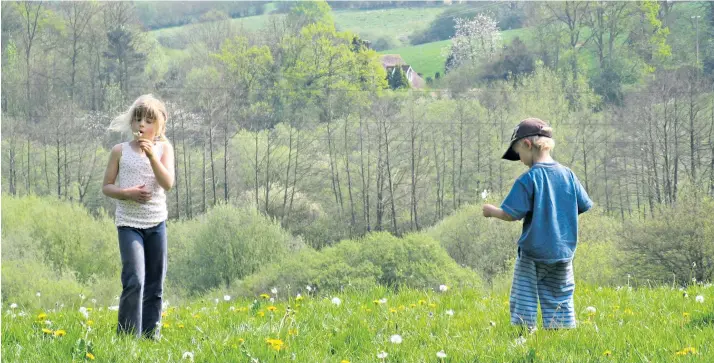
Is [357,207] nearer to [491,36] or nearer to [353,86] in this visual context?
[353,86]

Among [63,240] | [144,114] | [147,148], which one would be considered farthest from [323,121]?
[147,148]

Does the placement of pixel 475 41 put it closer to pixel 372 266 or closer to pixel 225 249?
pixel 225 249

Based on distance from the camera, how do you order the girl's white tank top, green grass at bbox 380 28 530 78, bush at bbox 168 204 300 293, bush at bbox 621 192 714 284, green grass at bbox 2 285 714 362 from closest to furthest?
green grass at bbox 2 285 714 362 < the girl's white tank top < bush at bbox 621 192 714 284 < bush at bbox 168 204 300 293 < green grass at bbox 380 28 530 78

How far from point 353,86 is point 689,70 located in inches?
1488

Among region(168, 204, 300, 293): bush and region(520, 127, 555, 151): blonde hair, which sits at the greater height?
region(520, 127, 555, 151): blonde hair

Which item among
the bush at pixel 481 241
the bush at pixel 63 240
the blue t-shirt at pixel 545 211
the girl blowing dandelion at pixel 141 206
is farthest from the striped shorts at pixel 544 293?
the bush at pixel 63 240

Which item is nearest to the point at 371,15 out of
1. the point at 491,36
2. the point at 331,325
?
the point at 491,36

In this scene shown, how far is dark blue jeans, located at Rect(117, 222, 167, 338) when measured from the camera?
5.11 meters

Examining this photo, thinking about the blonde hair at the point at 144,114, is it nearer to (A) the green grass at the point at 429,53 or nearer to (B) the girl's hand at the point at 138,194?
(B) the girl's hand at the point at 138,194

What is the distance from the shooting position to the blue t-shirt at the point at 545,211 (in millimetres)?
5156

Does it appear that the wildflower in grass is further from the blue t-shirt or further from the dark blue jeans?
the blue t-shirt

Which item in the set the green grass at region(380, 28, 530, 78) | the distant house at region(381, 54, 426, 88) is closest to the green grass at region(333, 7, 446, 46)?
the green grass at region(380, 28, 530, 78)

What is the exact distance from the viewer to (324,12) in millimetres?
121750

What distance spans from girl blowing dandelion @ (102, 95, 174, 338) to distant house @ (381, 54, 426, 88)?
100 meters
